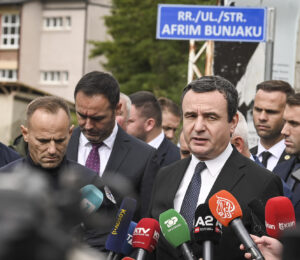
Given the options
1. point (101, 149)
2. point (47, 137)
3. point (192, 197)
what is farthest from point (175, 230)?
point (101, 149)

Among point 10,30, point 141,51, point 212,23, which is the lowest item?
point 212,23

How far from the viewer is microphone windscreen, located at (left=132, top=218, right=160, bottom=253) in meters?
3.26

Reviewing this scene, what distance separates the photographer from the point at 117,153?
519 centimetres

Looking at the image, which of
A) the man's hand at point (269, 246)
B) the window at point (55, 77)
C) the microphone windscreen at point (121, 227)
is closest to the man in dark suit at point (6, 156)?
the microphone windscreen at point (121, 227)

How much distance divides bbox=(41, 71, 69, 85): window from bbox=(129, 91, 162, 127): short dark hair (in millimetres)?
48803

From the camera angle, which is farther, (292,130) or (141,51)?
(141,51)

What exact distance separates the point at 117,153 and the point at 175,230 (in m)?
2.33

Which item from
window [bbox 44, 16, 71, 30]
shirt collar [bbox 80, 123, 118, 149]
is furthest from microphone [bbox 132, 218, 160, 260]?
window [bbox 44, 16, 71, 30]

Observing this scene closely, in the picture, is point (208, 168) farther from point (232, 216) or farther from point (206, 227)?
point (232, 216)

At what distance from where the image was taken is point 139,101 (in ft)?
26.3

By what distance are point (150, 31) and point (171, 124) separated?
28.2 metres

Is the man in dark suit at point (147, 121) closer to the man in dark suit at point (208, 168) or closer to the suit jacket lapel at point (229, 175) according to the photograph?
the man in dark suit at point (208, 168)

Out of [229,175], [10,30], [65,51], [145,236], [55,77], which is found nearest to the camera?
[145,236]

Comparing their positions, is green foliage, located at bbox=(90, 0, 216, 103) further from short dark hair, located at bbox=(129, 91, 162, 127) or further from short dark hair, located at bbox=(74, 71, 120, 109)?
short dark hair, located at bbox=(74, 71, 120, 109)
